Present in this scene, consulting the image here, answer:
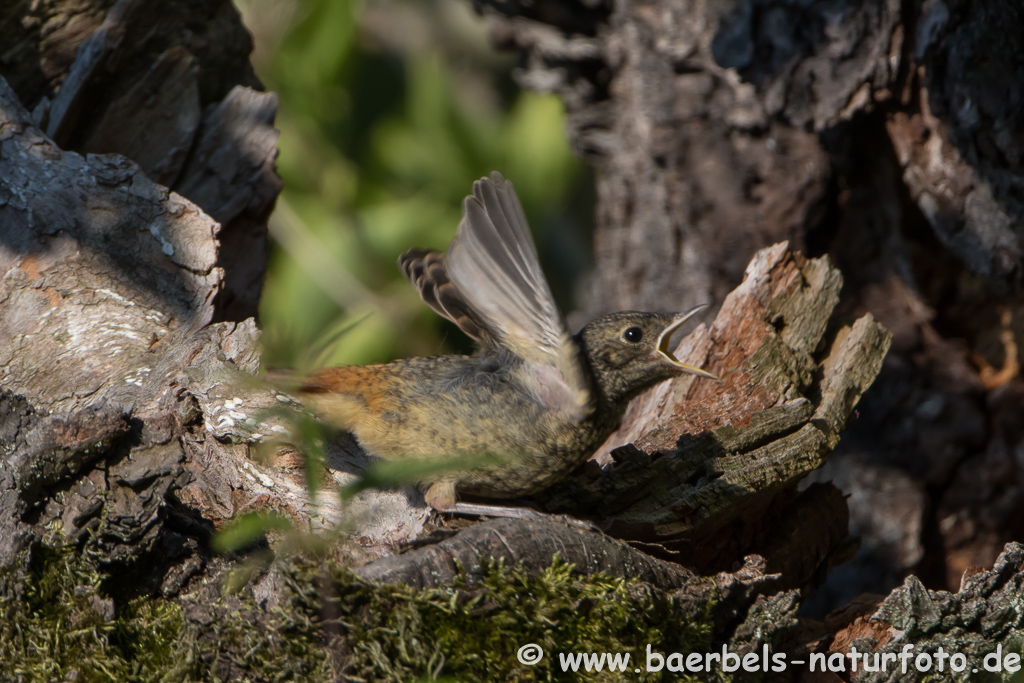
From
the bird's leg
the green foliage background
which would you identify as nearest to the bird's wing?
the bird's leg

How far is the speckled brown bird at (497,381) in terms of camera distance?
8.27 feet

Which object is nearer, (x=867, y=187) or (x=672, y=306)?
(x=867, y=187)

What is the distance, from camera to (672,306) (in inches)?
181

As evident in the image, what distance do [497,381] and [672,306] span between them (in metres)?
2.02

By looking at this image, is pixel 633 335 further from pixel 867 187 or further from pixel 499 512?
pixel 867 187

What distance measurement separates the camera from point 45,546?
222 cm

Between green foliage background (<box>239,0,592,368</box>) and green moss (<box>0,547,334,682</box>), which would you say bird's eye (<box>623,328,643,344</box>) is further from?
green foliage background (<box>239,0,592,368</box>)

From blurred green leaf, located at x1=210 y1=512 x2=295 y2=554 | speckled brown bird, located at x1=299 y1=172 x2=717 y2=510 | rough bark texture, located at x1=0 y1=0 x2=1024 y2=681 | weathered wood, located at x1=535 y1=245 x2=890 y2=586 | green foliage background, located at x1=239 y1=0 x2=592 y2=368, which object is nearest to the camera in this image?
blurred green leaf, located at x1=210 y1=512 x2=295 y2=554

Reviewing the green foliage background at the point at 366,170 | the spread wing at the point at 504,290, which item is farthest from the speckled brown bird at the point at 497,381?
the green foliage background at the point at 366,170

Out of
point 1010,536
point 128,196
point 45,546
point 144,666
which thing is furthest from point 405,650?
point 1010,536

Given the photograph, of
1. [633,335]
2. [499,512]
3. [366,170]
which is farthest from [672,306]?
[366,170]

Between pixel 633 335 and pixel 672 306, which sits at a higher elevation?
pixel 672 306

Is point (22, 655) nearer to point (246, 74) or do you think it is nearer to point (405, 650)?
point (405, 650)

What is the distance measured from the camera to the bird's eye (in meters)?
2.95
